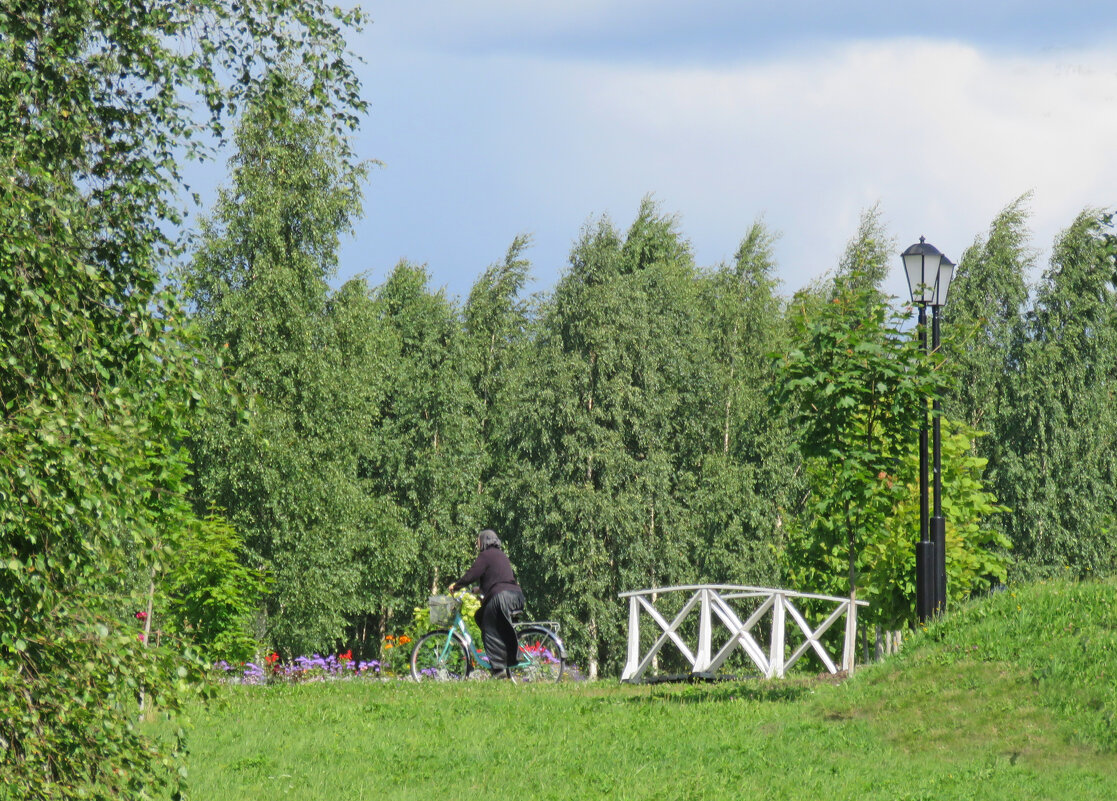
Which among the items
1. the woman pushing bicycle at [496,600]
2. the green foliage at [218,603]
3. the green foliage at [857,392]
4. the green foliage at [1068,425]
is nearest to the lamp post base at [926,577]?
the green foliage at [857,392]

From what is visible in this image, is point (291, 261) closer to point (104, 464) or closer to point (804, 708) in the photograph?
point (804, 708)

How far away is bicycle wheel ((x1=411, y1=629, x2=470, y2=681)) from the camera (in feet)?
48.2

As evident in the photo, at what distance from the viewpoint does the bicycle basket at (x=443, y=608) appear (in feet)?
47.0

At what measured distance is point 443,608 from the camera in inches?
566

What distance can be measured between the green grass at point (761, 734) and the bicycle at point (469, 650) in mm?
1341

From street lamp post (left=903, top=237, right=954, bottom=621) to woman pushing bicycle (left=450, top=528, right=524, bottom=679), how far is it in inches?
176

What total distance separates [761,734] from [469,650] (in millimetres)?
5153

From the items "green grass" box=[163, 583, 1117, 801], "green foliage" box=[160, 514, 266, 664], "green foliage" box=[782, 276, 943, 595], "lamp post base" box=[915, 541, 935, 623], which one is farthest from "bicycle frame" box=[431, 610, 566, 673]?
"lamp post base" box=[915, 541, 935, 623]

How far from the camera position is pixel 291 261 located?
1094 inches

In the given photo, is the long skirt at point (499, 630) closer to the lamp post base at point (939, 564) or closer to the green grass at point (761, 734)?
the green grass at point (761, 734)

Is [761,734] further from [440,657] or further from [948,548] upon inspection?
[948,548]

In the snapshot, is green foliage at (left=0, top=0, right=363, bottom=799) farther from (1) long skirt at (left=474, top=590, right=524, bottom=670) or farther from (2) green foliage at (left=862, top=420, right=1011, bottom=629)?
(2) green foliage at (left=862, top=420, right=1011, bottom=629)

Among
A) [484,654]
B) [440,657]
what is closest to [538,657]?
[484,654]

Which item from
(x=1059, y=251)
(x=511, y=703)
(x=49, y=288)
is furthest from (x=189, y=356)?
(x=1059, y=251)
